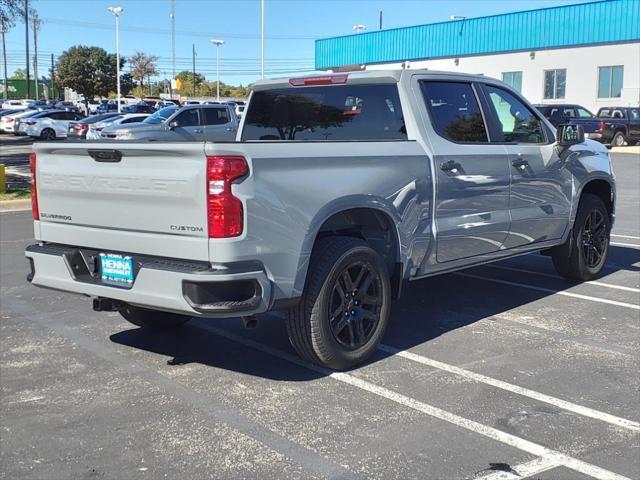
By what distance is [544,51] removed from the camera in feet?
138

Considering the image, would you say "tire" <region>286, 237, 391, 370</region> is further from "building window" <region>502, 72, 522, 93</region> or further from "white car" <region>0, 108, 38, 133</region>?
"building window" <region>502, 72, 522, 93</region>

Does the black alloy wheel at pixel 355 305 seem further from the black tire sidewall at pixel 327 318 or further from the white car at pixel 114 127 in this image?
the white car at pixel 114 127

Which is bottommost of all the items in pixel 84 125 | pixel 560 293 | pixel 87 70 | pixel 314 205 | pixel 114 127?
pixel 560 293

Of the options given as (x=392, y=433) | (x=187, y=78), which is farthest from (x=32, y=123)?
(x=187, y=78)

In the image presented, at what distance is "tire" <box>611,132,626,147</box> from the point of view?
1298 inches

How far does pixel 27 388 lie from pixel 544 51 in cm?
4215

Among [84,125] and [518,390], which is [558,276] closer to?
[518,390]

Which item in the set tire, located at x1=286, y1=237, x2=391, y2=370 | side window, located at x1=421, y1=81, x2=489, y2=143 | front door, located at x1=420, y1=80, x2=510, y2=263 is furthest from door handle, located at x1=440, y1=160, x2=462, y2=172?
tire, located at x1=286, y1=237, x2=391, y2=370

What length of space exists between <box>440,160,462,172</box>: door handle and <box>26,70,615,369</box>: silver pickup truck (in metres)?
0.01

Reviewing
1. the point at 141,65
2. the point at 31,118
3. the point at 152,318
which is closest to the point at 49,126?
the point at 31,118

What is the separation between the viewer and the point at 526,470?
351 cm

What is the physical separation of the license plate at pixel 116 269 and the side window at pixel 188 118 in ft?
63.4

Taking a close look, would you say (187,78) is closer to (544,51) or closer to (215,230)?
(544,51)

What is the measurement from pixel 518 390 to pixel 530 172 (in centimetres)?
244
